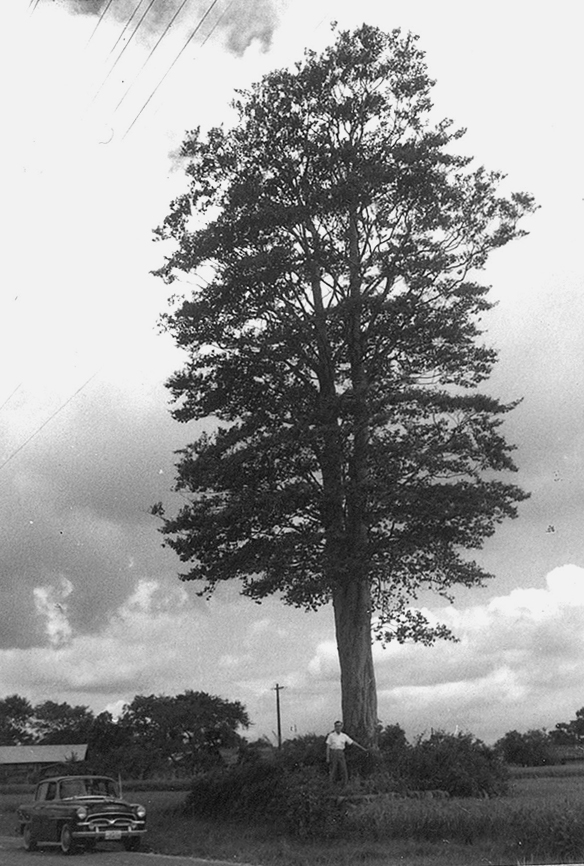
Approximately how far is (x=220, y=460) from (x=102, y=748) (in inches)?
3100

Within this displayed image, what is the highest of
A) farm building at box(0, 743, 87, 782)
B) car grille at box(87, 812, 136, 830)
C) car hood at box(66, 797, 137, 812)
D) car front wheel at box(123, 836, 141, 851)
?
farm building at box(0, 743, 87, 782)

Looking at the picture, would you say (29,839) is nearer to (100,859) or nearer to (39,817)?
(39,817)

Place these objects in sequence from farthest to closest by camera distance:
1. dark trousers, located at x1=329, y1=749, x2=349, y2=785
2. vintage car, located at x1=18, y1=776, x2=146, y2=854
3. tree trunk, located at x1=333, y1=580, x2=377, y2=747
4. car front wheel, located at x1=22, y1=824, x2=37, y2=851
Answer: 1. tree trunk, located at x1=333, y1=580, x2=377, y2=747
2. car front wheel, located at x1=22, y1=824, x2=37, y2=851
3. dark trousers, located at x1=329, y1=749, x2=349, y2=785
4. vintage car, located at x1=18, y1=776, x2=146, y2=854

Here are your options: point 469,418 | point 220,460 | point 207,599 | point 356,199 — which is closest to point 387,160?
point 356,199

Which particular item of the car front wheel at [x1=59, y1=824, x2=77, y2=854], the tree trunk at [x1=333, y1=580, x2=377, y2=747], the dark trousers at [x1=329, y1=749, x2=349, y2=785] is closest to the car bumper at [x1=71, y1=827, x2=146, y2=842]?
the car front wheel at [x1=59, y1=824, x2=77, y2=854]

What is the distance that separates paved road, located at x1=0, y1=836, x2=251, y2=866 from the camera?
20.6 m

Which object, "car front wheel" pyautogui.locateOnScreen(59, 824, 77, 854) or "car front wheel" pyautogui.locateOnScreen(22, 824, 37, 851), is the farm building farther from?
"car front wheel" pyautogui.locateOnScreen(59, 824, 77, 854)

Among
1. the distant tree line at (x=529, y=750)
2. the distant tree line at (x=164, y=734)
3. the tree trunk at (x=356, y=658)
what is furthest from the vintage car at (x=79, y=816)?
the distant tree line at (x=164, y=734)

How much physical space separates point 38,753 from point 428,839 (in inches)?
3452

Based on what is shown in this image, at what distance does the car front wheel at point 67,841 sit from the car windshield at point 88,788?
148 cm

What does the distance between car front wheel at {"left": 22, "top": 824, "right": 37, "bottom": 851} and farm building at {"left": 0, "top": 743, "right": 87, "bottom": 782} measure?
75.5 m

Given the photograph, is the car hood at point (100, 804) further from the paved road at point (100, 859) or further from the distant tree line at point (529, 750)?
→ the distant tree line at point (529, 750)

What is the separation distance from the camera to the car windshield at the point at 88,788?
1033 inches

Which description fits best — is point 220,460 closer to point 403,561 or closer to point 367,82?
point 403,561
